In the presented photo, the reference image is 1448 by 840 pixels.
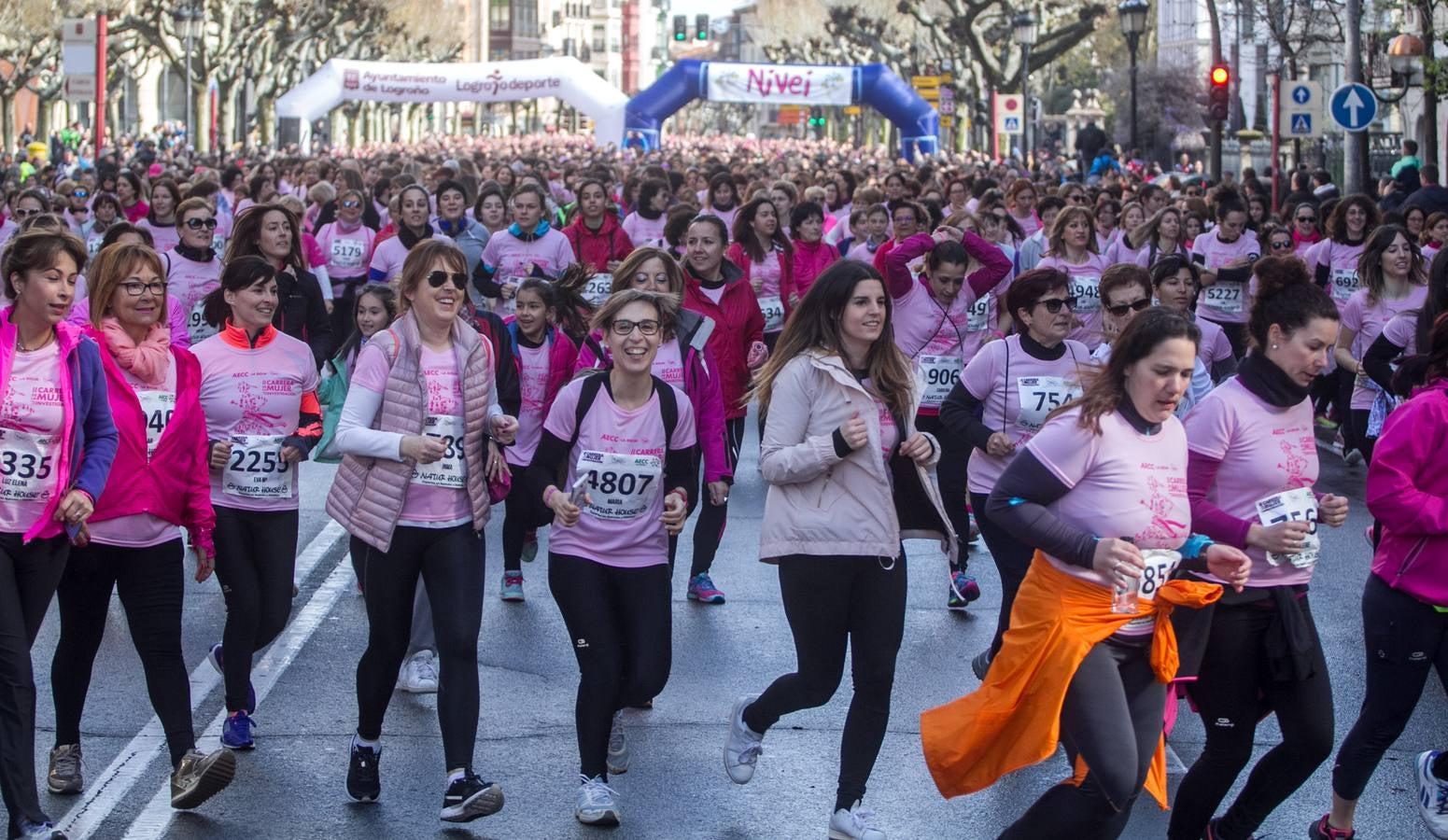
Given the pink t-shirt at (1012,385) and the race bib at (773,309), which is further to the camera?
the race bib at (773,309)

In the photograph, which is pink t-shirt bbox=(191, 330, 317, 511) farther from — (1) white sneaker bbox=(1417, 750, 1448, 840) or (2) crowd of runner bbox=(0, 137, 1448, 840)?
(1) white sneaker bbox=(1417, 750, 1448, 840)

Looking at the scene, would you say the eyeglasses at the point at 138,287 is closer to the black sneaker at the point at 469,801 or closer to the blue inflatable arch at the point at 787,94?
the black sneaker at the point at 469,801

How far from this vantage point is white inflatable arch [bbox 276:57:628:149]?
5450 centimetres

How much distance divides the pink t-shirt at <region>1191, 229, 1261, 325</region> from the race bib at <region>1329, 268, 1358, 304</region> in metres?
0.57

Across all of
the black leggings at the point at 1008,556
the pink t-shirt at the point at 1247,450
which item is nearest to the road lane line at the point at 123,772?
the black leggings at the point at 1008,556

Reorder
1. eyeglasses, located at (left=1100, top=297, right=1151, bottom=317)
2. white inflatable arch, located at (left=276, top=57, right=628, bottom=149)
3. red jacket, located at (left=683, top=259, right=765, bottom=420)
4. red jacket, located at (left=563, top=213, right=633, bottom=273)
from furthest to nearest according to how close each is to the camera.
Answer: white inflatable arch, located at (left=276, top=57, right=628, bottom=149), red jacket, located at (left=563, top=213, right=633, bottom=273), red jacket, located at (left=683, top=259, right=765, bottom=420), eyeglasses, located at (left=1100, top=297, right=1151, bottom=317)

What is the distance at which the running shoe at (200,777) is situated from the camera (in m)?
5.97

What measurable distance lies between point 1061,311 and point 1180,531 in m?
2.40

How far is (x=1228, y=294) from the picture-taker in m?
14.0

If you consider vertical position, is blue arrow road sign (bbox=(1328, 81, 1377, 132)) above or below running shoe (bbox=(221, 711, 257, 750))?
above

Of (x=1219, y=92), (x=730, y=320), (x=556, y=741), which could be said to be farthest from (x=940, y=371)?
(x=1219, y=92)

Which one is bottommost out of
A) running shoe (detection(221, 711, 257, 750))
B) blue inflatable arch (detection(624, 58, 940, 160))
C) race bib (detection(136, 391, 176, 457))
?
running shoe (detection(221, 711, 257, 750))

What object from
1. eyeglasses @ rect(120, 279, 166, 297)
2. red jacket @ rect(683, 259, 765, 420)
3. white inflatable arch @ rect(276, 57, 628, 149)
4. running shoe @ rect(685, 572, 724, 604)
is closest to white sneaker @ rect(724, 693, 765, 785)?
eyeglasses @ rect(120, 279, 166, 297)

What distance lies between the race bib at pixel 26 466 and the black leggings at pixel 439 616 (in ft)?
3.15
